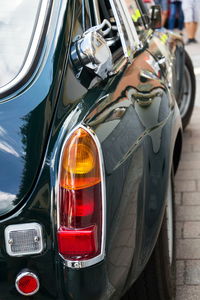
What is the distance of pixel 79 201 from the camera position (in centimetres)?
215

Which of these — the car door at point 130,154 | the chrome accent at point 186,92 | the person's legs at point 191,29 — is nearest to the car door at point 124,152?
the car door at point 130,154

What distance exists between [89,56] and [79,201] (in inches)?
26.2

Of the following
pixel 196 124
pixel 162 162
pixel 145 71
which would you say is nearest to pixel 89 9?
pixel 145 71

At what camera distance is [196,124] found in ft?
21.0

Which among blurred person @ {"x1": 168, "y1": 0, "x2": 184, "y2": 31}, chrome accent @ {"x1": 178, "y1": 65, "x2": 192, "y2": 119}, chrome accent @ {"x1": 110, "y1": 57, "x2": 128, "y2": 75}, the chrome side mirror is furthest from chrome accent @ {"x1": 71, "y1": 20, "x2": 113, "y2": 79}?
blurred person @ {"x1": 168, "y1": 0, "x2": 184, "y2": 31}

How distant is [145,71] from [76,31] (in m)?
0.68

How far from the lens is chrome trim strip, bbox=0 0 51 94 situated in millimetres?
2369

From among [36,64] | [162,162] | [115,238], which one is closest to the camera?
[115,238]

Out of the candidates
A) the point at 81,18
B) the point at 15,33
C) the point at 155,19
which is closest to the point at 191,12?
the point at 155,19

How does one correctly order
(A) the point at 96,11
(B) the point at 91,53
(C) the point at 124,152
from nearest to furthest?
(C) the point at 124,152, (B) the point at 91,53, (A) the point at 96,11

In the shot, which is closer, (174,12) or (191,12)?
(191,12)

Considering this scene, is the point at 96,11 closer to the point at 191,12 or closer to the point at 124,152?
the point at 124,152

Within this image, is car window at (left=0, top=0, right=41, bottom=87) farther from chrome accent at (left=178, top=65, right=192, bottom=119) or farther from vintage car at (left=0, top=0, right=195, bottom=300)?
chrome accent at (left=178, top=65, right=192, bottom=119)

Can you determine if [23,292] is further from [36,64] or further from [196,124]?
[196,124]
